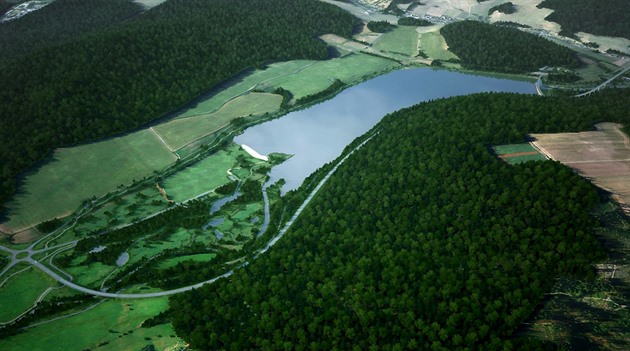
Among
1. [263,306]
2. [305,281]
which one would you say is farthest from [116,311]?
[305,281]

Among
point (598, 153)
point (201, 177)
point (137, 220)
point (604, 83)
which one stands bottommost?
point (137, 220)

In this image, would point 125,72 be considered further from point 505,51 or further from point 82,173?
→ point 505,51

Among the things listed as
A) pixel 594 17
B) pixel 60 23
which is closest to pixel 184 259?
pixel 60 23

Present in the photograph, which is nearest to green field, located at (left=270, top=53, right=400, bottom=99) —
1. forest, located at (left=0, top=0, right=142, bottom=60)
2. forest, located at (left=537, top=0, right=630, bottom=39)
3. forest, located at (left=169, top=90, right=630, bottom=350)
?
forest, located at (left=169, top=90, right=630, bottom=350)

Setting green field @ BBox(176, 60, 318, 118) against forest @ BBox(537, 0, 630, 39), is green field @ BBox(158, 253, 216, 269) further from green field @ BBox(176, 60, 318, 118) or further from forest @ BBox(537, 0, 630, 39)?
forest @ BBox(537, 0, 630, 39)

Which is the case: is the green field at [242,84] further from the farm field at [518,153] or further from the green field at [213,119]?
the farm field at [518,153]

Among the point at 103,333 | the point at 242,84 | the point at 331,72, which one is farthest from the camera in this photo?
the point at 331,72

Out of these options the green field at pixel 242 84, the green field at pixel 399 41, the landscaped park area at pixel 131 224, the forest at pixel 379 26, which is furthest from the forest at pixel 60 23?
the green field at pixel 399 41
